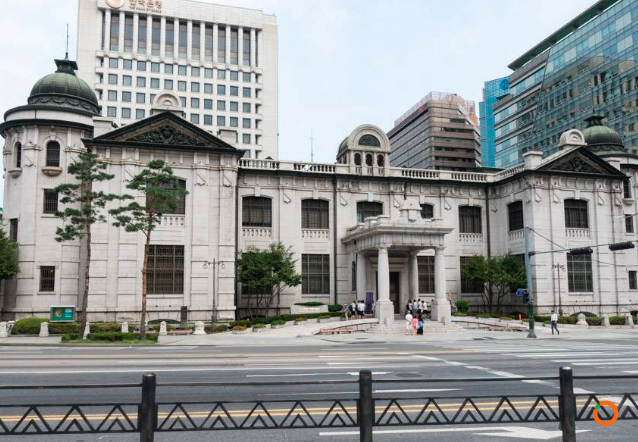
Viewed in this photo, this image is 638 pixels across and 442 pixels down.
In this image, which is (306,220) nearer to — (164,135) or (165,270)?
(165,270)

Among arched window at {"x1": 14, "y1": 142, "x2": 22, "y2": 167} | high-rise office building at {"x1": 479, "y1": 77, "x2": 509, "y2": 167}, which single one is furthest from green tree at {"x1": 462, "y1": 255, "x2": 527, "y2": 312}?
→ high-rise office building at {"x1": 479, "y1": 77, "x2": 509, "y2": 167}

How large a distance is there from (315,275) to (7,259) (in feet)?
75.5

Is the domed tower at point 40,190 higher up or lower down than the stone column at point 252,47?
lower down

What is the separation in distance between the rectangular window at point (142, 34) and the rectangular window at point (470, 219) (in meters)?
63.9

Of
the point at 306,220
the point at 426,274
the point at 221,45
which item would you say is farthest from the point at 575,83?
the point at 306,220

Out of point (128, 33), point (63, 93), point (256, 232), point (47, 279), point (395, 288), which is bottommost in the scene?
point (395, 288)

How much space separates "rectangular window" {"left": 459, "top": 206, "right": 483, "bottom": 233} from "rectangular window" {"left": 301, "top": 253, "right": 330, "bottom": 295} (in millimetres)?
13476

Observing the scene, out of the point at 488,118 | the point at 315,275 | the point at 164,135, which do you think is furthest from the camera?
the point at 488,118

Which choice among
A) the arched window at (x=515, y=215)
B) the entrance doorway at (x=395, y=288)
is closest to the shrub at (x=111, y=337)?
the entrance doorway at (x=395, y=288)

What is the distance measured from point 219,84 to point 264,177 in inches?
2081

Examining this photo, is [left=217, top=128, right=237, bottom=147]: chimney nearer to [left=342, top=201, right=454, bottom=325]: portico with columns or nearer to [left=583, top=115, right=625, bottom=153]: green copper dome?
[left=342, top=201, right=454, bottom=325]: portico with columns

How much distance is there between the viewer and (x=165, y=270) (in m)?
41.3

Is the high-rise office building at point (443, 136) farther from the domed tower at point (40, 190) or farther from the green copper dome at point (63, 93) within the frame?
the domed tower at point (40, 190)

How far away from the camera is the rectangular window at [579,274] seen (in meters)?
47.1
